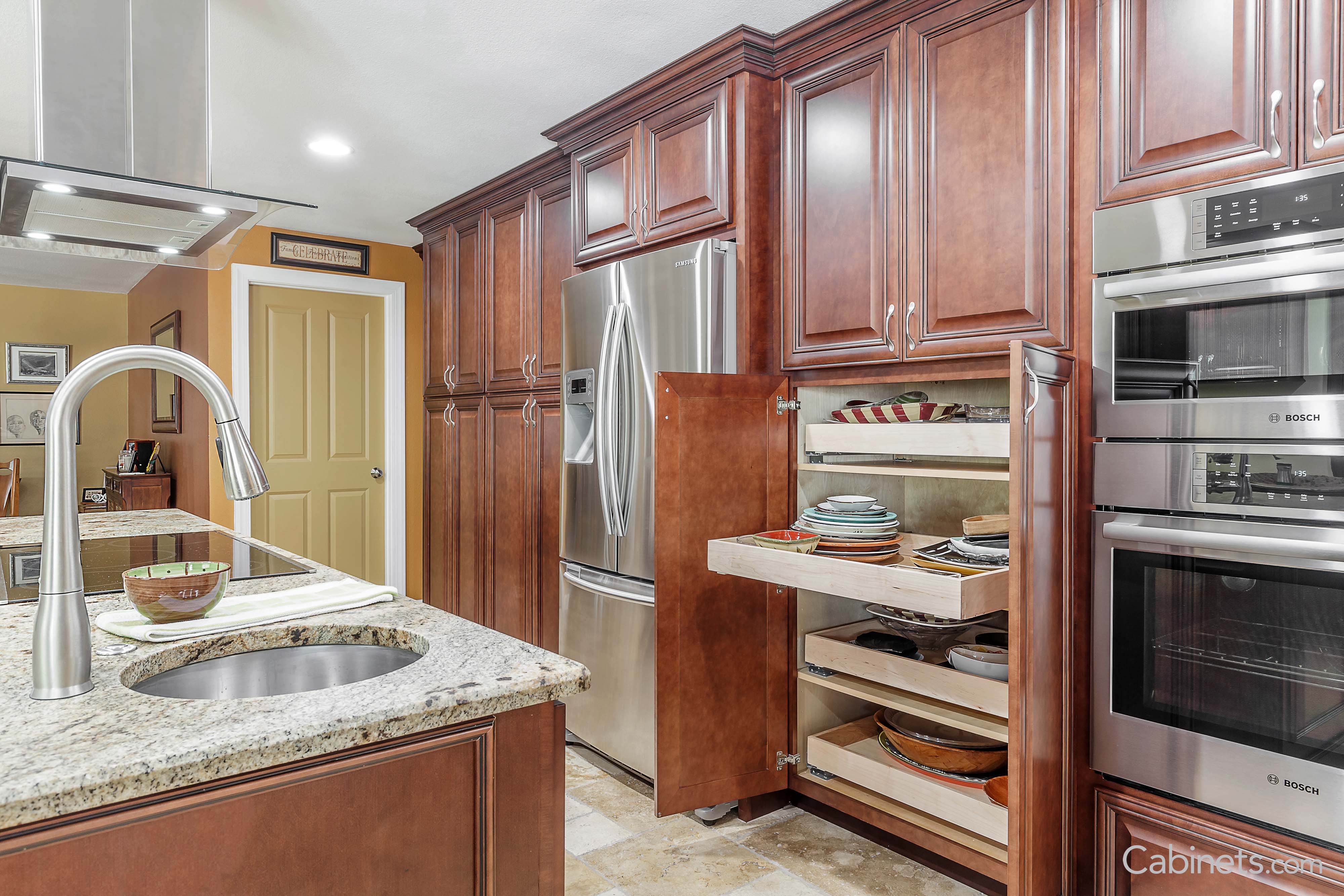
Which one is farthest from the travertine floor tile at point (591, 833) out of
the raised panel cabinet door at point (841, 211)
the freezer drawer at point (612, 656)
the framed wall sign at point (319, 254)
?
the framed wall sign at point (319, 254)

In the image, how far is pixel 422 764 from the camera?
39.3 inches

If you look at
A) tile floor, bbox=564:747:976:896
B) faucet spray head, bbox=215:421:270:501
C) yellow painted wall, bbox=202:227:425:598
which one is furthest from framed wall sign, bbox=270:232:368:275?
faucet spray head, bbox=215:421:270:501

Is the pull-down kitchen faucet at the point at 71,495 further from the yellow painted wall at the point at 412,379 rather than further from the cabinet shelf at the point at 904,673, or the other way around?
the yellow painted wall at the point at 412,379

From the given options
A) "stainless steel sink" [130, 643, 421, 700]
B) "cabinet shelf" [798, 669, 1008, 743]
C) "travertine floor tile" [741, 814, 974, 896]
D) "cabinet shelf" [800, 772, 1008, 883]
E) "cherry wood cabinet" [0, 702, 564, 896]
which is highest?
"stainless steel sink" [130, 643, 421, 700]

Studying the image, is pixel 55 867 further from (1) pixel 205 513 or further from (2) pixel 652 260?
(1) pixel 205 513

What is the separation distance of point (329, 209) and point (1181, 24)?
13.1 ft

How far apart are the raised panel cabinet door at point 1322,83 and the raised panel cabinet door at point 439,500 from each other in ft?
12.0

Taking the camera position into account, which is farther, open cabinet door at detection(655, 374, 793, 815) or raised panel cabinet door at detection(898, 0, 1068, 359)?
open cabinet door at detection(655, 374, 793, 815)

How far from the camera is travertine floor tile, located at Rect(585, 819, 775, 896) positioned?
2072 millimetres

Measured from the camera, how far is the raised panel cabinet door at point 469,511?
395cm

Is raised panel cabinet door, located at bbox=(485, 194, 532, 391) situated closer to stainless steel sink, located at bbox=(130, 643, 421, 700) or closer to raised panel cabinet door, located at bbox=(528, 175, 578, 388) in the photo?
raised panel cabinet door, located at bbox=(528, 175, 578, 388)

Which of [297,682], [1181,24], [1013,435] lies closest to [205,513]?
[297,682]

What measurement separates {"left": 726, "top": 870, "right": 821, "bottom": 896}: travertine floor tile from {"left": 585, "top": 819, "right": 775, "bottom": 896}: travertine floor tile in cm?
2

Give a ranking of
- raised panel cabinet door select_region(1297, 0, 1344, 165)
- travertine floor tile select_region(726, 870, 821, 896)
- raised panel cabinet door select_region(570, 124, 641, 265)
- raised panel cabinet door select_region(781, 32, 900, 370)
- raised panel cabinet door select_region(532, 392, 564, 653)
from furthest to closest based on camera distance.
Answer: raised panel cabinet door select_region(532, 392, 564, 653)
raised panel cabinet door select_region(570, 124, 641, 265)
raised panel cabinet door select_region(781, 32, 900, 370)
travertine floor tile select_region(726, 870, 821, 896)
raised panel cabinet door select_region(1297, 0, 1344, 165)
